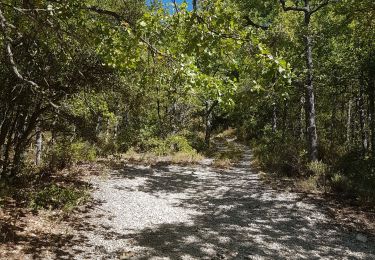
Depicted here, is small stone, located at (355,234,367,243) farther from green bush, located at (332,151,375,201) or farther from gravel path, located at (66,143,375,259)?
green bush, located at (332,151,375,201)

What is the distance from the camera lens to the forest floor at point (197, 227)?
698 centimetres

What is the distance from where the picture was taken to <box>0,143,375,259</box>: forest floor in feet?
22.9

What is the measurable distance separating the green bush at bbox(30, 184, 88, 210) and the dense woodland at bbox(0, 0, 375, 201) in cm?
114

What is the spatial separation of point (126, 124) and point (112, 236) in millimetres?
18675

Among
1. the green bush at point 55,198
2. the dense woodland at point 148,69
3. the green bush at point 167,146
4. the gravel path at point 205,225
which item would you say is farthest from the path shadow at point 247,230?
the green bush at point 167,146

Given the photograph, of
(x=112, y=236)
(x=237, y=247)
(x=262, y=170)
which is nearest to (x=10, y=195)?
(x=112, y=236)

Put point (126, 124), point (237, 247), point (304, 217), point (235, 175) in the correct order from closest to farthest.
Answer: point (237, 247) < point (304, 217) < point (235, 175) < point (126, 124)

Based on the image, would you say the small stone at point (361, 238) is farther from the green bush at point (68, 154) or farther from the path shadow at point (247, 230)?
the green bush at point (68, 154)

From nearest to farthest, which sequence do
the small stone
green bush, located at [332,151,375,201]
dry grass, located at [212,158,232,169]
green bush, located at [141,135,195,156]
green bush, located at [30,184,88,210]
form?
1. the small stone
2. green bush, located at [30,184,88,210]
3. green bush, located at [332,151,375,201]
4. dry grass, located at [212,158,232,169]
5. green bush, located at [141,135,195,156]

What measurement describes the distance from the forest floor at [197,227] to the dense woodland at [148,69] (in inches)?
80.9

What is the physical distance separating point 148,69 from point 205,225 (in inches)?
196

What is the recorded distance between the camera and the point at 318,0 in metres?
15.4

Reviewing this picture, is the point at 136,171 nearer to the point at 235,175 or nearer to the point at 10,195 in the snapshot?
the point at 235,175

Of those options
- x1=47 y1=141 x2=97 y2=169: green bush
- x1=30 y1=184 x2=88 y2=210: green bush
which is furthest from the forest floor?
x1=47 y1=141 x2=97 y2=169: green bush
